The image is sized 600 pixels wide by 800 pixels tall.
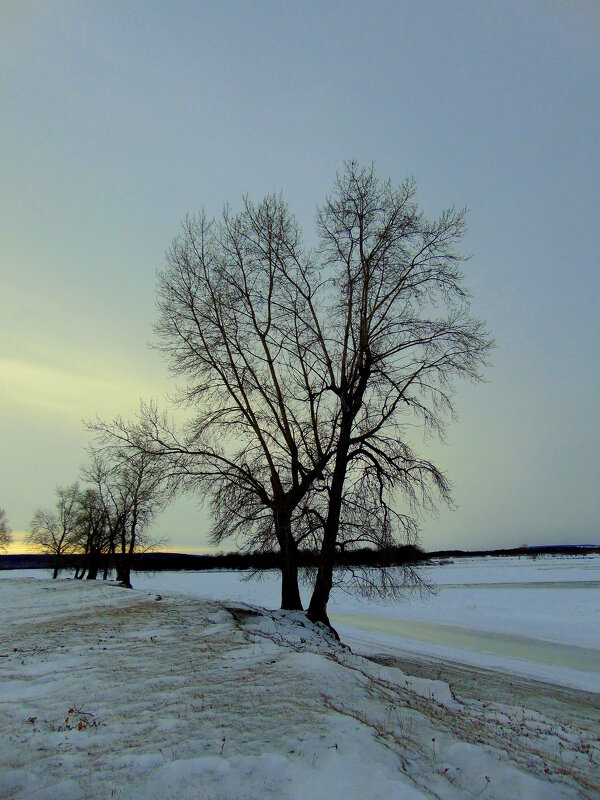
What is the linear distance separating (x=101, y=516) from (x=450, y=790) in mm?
40284

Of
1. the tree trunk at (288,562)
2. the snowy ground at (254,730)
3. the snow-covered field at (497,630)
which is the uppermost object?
the tree trunk at (288,562)

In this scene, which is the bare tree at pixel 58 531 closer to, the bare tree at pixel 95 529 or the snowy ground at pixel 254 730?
the bare tree at pixel 95 529

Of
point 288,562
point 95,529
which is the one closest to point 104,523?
point 95,529

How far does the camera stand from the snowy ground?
3.53 metres

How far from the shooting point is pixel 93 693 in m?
5.37

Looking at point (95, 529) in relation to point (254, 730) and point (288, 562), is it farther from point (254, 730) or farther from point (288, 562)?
point (254, 730)

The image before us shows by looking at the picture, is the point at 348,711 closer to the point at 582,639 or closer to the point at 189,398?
the point at 189,398

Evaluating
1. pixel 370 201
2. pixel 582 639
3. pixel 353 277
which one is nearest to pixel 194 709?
pixel 353 277

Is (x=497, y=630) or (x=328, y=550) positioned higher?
(x=328, y=550)

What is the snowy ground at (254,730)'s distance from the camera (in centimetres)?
353

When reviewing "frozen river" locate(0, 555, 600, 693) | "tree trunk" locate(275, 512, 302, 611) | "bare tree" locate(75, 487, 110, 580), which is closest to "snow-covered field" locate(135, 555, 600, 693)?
"frozen river" locate(0, 555, 600, 693)

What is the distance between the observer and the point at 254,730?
430 centimetres

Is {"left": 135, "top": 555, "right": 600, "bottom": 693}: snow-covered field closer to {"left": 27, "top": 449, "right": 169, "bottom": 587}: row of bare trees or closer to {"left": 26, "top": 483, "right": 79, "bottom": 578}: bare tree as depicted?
{"left": 27, "top": 449, "right": 169, "bottom": 587}: row of bare trees

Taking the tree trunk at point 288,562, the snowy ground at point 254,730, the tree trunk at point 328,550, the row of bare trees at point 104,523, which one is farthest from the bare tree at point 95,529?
the snowy ground at point 254,730
